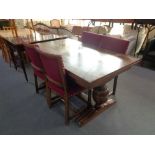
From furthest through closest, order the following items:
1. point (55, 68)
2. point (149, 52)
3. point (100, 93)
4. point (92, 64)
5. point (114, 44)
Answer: point (149, 52) < point (114, 44) < point (100, 93) < point (92, 64) < point (55, 68)

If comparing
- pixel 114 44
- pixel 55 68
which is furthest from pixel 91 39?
pixel 55 68

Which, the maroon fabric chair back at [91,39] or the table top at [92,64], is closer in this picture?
the table top at [92,64]

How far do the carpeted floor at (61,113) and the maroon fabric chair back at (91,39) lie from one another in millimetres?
859

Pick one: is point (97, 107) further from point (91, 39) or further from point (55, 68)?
point (91, 39)

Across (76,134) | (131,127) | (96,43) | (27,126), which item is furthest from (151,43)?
(27,126)

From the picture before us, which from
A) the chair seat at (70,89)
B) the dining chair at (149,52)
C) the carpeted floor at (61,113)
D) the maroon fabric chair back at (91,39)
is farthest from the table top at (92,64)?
the dining chair at (149,52)

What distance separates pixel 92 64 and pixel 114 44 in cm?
72

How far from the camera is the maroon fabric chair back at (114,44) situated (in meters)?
2.02

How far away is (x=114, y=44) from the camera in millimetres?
2164

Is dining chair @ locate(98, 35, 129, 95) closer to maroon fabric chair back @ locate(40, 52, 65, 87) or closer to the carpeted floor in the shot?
the carpeted floor

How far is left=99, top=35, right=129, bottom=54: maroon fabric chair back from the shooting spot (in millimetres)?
2016

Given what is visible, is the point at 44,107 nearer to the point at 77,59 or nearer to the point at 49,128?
the point at 49,128

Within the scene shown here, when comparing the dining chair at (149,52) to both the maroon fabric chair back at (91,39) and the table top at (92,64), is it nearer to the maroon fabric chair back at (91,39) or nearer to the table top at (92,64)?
the maroon fabric chair back at (91,39)

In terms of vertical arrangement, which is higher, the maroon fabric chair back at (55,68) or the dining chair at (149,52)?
the maroon fabric chair back at (55,68)
